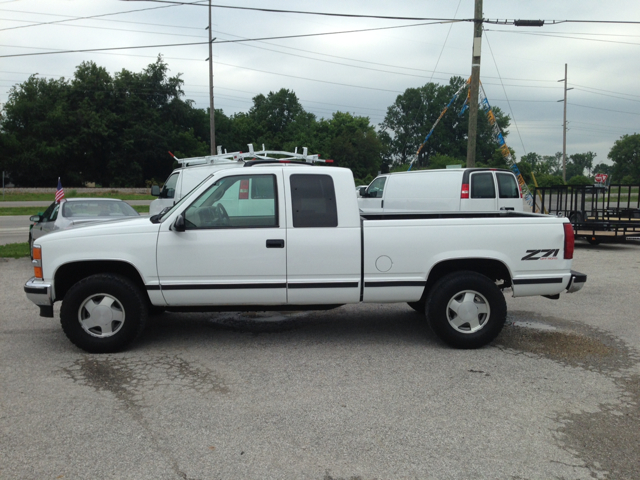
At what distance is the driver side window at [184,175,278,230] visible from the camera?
566 centimetres

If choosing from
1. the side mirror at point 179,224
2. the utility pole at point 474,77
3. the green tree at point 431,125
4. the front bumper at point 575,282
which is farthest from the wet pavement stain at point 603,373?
the green tree at point 431,125

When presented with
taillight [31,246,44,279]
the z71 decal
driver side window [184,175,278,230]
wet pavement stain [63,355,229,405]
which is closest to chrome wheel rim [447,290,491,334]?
the z71 decal

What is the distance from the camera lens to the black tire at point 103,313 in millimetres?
5543

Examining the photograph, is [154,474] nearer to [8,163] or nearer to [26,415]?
[26,415]

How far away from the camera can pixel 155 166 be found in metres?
66.6

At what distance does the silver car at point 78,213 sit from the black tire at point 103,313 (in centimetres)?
601

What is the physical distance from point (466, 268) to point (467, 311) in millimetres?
499

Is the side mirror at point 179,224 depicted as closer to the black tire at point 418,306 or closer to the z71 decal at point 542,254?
the black tire at point 418,306

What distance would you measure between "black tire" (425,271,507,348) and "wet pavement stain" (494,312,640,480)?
375mm

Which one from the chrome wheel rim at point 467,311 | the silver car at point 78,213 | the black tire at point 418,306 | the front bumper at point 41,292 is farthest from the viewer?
the silver car at point 78,213

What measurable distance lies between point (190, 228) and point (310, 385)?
78.9 inches

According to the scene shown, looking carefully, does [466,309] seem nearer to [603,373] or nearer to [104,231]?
[603,373]

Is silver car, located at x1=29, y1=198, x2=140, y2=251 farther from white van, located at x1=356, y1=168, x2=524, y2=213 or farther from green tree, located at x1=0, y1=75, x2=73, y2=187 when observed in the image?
green tree, located at x1=0, y1=75, x2=73, y2=187

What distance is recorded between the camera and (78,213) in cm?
1167
